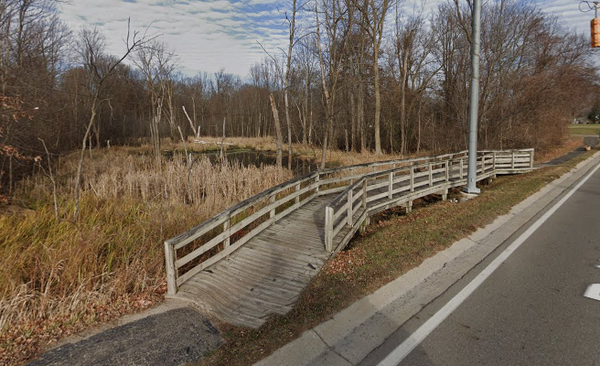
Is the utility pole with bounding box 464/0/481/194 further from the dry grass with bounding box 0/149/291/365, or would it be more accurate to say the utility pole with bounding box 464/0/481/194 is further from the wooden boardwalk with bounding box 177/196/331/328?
the dry grass with bounding box 0/149/291/365

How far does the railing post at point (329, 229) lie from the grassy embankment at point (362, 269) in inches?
10.0

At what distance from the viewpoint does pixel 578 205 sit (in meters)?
9.64

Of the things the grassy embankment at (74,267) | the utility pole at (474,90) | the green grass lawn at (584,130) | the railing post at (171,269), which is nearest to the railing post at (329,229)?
the railing post at (171,269)

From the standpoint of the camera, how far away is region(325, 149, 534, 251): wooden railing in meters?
6.54

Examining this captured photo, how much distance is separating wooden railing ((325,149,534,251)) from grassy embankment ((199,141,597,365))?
0.47 metres

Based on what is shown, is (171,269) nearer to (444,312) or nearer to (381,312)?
(381,312)

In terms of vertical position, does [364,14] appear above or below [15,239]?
above

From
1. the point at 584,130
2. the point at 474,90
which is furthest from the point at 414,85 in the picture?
the point at 584,130

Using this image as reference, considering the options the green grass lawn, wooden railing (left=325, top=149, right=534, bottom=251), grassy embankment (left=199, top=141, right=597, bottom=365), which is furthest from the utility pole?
the green grass lawn

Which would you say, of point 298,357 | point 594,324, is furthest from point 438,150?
point 298,357

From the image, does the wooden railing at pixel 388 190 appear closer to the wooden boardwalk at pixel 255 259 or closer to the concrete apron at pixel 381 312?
the wooden boardwalk at pixel 255 259

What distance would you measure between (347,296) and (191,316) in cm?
198

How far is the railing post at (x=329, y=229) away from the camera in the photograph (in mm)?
5736

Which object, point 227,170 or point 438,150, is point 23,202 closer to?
point 227,170
